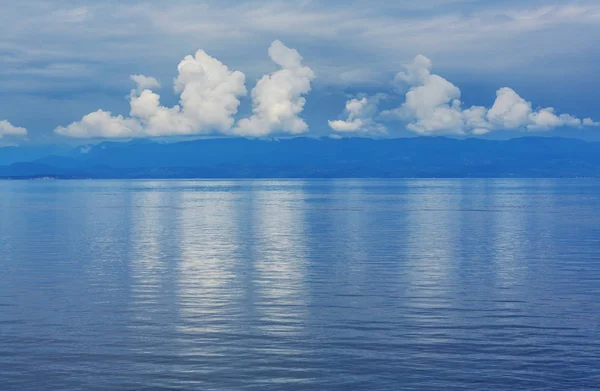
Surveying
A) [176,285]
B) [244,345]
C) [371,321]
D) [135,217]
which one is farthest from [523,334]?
[135,217]

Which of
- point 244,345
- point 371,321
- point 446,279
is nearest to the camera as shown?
point 244,345

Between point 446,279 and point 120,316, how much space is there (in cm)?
1964

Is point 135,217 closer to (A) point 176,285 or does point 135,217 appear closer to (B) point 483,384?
(A) point 176,285

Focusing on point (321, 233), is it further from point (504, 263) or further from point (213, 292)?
point (213, 292)

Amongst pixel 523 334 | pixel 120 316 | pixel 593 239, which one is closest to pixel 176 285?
pixel 120 316

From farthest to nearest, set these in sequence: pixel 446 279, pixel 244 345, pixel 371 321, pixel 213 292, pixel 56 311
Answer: pixel 446 279, pixel 213 292, pixel 56 311, pixel 371 321, pixel 244 345

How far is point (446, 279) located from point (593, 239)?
30.7 meters

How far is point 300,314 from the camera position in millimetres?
33531

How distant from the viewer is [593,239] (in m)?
68.4

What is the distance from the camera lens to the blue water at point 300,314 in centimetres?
2436

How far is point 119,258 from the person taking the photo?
→ 55562 mm

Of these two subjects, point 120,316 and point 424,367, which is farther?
point 120,316

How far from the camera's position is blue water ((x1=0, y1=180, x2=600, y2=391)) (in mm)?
24359

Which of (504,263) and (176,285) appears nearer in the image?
(176,285)
